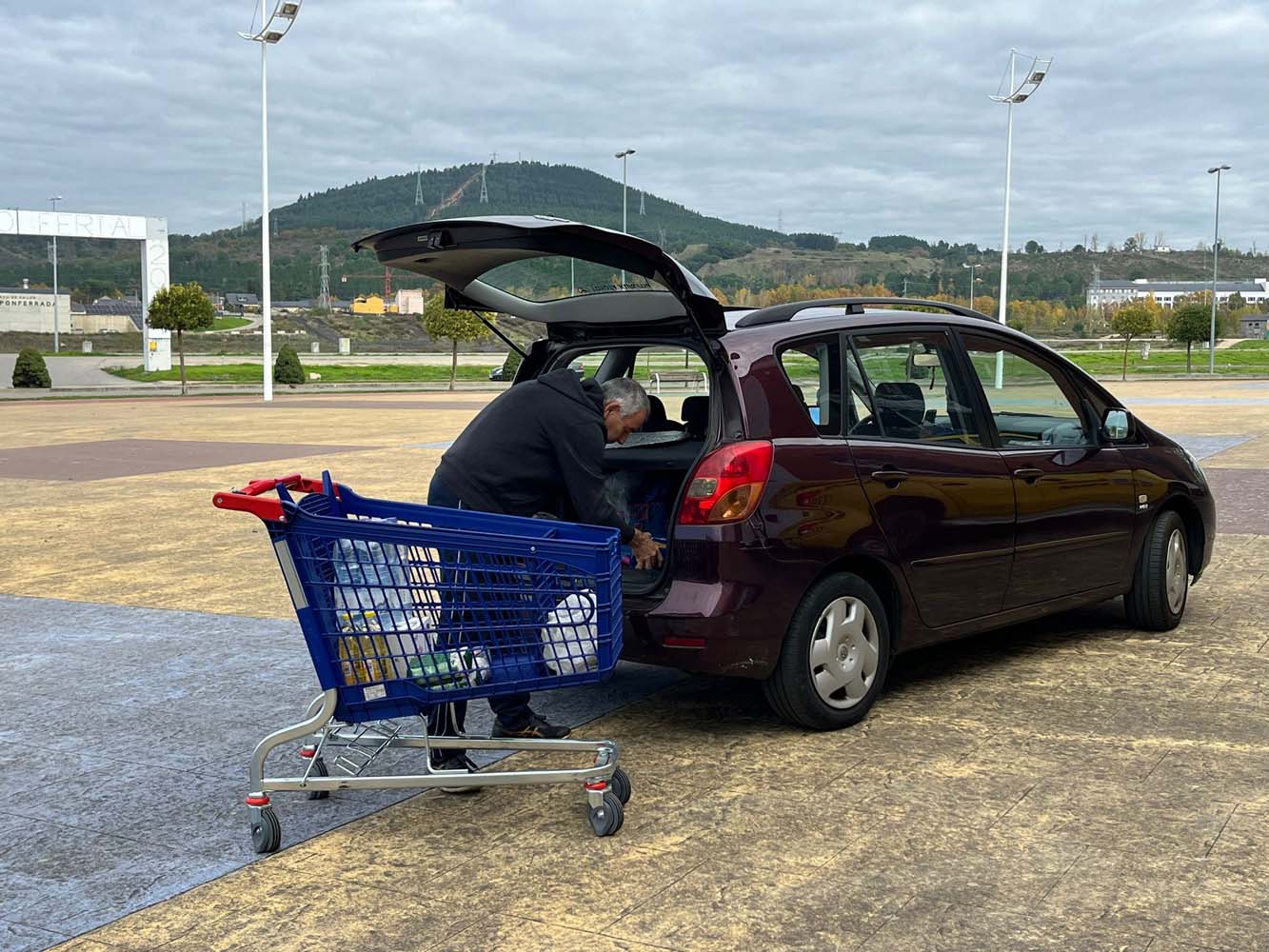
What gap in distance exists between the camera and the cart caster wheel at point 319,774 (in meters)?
4.30

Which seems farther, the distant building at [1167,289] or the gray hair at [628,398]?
the distant building at [1167,289]

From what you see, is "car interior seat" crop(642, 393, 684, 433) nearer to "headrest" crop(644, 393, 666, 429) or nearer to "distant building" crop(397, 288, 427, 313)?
"headrest" crop(644, 393, 666, 429)

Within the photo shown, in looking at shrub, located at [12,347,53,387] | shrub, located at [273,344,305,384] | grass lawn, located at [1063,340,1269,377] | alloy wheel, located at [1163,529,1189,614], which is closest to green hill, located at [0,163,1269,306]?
grass lawn, located at [1063,340,1269,377]

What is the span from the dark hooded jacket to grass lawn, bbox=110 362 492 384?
45.6m

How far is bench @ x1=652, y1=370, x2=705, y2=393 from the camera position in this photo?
5555mm

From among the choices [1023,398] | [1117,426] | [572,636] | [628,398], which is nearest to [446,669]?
[572,636]

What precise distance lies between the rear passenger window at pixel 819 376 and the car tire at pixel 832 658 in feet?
2.02

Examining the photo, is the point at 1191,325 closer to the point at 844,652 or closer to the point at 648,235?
the point at 844,652

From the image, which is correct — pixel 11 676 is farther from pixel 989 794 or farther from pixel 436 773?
pixel 989 794

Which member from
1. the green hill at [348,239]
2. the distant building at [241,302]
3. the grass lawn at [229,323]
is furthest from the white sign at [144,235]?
the green hill at [348,239]

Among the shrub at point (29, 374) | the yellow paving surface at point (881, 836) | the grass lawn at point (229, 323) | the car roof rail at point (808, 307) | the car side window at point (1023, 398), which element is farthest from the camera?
the grass lawn at point (229, 323)

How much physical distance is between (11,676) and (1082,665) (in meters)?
4.91

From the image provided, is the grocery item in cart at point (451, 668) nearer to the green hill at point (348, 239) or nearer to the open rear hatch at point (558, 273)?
the open rear hatch at point (558, 273)

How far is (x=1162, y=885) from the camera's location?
3592mm
